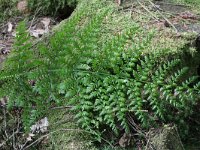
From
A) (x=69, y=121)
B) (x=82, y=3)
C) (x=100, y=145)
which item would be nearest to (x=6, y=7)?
(x=82, y=3)

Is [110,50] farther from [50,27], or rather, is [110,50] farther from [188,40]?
[50,27]

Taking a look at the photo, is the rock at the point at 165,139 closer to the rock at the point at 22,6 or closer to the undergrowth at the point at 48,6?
the undergrowth at the point at 48,6

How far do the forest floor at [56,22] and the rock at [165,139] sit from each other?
0.14 metres

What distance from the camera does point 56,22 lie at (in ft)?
16.1

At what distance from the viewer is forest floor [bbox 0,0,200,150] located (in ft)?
10.7

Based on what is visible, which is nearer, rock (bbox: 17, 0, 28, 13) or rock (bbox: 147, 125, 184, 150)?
rock (bbox: 147, 125, 184, 150)

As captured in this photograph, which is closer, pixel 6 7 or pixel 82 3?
pixel 82 3

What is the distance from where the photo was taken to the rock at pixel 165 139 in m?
3.19

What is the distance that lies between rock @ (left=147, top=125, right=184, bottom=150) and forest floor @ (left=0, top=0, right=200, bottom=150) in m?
0.14

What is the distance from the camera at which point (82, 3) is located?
4418 millimetres

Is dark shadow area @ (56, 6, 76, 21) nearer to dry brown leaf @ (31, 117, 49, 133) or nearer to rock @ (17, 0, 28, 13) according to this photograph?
rock @ (17, 0, 28, 13)

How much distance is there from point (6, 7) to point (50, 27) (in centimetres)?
76

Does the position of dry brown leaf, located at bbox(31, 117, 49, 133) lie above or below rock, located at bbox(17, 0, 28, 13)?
below

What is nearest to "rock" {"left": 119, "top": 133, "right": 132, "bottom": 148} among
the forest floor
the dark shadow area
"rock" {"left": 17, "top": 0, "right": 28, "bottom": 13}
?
the forest floor
